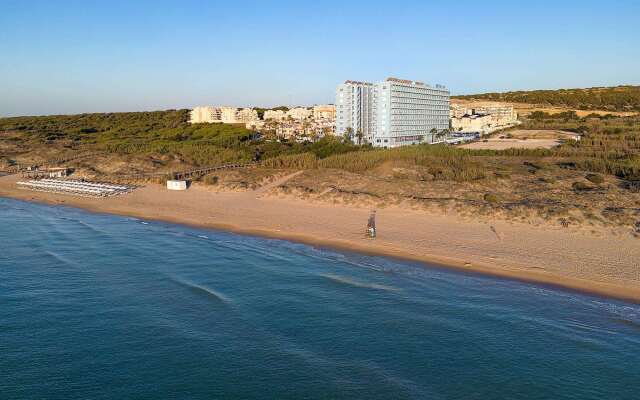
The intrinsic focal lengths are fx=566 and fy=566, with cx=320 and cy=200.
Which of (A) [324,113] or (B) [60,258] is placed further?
(A) [324,113]

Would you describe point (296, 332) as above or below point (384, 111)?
below

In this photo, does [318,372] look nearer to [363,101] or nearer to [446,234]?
[446,234]

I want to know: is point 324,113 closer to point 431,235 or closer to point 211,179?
point 211,179

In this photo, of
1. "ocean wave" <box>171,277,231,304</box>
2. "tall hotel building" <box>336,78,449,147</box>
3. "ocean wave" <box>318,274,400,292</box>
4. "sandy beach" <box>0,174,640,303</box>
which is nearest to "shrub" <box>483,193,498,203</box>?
"sandy beach" <box>0,174,640,303</box>

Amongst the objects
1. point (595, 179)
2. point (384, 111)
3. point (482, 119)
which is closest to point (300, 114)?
point (482, 119)

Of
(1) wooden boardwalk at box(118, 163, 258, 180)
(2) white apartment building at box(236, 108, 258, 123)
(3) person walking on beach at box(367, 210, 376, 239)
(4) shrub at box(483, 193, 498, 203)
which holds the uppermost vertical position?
(2) white apartment building at box(236, 108, 258, 123)

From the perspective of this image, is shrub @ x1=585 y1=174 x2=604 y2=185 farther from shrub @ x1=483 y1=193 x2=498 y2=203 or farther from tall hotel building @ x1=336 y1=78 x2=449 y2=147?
tall hotel building @ x1=336 y1=78 x2=449 y2=147

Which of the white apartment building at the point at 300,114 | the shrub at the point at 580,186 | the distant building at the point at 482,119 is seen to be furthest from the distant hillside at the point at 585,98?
the shrub at the point at 580,186
